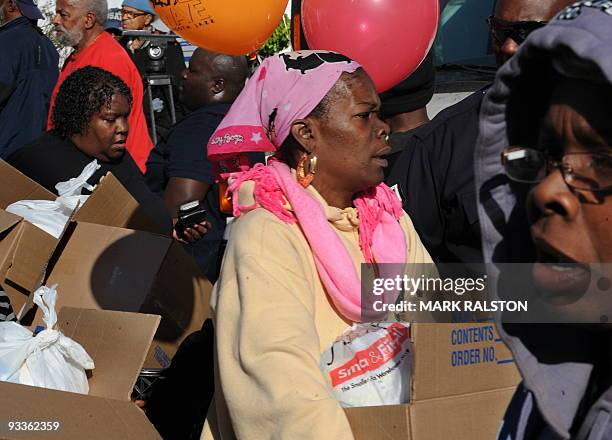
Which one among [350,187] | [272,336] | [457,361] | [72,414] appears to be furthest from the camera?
[72,414]

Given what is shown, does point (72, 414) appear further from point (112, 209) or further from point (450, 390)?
point (112, 209)

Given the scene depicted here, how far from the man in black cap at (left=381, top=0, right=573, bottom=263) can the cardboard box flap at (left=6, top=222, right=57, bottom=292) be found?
4.73 feet

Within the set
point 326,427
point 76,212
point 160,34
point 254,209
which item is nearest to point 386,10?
point 254,209

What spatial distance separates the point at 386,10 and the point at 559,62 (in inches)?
82.3

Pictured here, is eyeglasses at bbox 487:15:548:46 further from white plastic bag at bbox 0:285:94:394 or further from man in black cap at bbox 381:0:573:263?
white plastic bag at bbox 0:285:94:394

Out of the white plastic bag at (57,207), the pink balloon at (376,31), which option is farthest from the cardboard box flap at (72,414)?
the pink balloon at (376,31)

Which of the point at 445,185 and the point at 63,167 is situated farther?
the point at 63,167

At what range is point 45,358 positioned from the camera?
3029 millimetres

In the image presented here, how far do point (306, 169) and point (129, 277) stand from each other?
1.41 metres

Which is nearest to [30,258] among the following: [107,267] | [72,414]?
[107,267]

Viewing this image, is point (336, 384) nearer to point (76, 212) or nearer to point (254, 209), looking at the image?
point (254, 209)

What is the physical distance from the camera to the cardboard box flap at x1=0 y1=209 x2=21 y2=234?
3.60 metres

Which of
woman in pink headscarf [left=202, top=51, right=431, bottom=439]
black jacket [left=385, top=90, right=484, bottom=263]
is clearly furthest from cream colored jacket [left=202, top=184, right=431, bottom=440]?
black jacket [left=385, top=90, right=484, bottom=263]

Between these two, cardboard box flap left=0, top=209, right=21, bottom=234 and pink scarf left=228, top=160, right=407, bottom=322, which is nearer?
pink scarf left=228, top=160, right=407, bottom=322
